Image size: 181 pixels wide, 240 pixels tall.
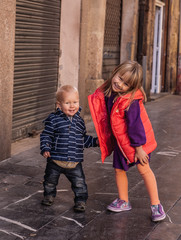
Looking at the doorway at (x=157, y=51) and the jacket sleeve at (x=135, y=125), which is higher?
the doorway at (x=157, y=51)

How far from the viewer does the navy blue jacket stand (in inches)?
186

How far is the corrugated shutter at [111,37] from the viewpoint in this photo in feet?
41.3

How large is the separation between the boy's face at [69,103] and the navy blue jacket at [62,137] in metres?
0.08

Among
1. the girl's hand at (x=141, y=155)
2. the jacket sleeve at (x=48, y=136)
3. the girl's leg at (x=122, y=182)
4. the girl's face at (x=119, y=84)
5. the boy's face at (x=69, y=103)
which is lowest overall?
the girl's leg at (x=122, y=182)

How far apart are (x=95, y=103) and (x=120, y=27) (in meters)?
9.30

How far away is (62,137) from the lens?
15.5 ft

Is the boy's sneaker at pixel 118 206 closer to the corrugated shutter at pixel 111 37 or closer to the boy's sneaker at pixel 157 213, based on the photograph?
the boy's sneaker at pixel 157 213

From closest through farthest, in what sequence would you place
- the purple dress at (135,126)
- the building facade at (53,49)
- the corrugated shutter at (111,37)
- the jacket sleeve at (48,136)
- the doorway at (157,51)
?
the purple dress at (135,126) → the jacket sleeve at (48,136) → the building facade at (53,49) → the corrugated shutter at (111,37) → the doorway at (157,51)

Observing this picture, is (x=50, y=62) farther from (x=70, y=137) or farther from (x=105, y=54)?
(x=70, y=137)

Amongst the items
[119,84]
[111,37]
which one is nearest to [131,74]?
[119,84]

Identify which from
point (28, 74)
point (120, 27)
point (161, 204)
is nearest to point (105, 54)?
point (120, 27)

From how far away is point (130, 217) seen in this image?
477 centimetres

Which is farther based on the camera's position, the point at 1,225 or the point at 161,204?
the point at 161,204

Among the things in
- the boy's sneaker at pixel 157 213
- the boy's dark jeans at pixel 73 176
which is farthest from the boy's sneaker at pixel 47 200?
the boy's sneaker at pixel 157 213
